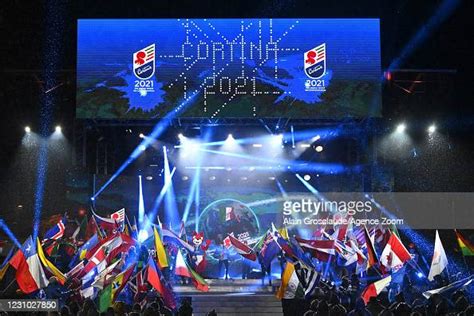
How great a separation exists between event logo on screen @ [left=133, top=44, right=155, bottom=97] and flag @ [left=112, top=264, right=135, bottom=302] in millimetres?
6942

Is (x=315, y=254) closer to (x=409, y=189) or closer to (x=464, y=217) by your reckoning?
(x=464, y=217)

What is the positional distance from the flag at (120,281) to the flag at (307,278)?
3355 millimetres

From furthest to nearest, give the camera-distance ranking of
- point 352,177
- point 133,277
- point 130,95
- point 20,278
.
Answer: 1. point 352,177
2. point 130,95
3. point 133,277
4. point 20,278

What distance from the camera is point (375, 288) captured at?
37.8ft

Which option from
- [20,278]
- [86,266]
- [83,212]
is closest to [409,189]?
[83,212]

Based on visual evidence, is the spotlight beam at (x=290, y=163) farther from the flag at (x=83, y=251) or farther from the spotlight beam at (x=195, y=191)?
the flag at (x=83, y=251)

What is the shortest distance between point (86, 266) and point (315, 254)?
448 centimetres

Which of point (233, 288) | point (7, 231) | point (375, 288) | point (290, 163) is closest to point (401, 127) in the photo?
point (290, 163)

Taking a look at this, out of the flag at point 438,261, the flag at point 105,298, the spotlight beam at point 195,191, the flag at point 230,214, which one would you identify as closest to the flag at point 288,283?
the flag at point 438,261

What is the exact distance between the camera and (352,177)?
22.7m

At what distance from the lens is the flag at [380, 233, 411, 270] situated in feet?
44.2

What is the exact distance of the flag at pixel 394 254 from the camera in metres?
13.5

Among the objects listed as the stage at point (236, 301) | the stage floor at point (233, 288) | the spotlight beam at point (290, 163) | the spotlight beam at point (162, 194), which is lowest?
the stage at point (236, 301)

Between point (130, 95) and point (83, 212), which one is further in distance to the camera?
point (83, 212)
